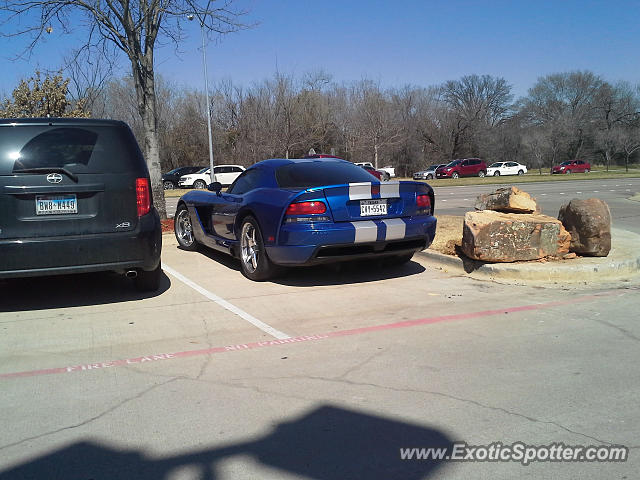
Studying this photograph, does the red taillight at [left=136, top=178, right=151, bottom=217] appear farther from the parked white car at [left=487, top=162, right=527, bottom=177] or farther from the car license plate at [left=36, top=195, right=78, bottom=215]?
the parked white car at [left=487, top=162, right=527, bottom=177]

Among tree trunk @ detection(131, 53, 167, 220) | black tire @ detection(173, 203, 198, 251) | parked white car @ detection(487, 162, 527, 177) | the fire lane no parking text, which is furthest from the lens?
parked white car @ detection(487, 162, 527, 177)

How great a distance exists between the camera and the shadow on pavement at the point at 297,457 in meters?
2.64

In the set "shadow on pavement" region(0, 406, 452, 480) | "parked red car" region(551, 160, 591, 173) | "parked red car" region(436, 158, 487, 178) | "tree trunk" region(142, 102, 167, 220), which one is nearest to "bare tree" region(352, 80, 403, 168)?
"parked red car" region(436, 158, 487, 178)

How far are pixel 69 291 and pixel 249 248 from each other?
2131mm

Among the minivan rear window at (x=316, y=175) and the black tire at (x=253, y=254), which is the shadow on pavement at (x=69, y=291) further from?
the minivan rear window at (x=316, y=175)

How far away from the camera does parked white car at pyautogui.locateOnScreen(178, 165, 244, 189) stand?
117 feet

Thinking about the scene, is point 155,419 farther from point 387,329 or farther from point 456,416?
point 387,329

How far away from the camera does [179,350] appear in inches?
174

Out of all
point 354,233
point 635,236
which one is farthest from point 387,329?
point 635,236

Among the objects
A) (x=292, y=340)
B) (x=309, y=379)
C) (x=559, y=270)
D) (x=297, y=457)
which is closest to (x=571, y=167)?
(x=559, y=270)

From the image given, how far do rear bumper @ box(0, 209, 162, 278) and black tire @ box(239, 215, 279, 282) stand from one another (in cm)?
125

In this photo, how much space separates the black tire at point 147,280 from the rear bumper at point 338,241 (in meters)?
1.26

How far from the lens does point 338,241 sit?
607 cm

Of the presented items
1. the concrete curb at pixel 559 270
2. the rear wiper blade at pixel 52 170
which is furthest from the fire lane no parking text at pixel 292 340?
the rear wiper blade at pixel 52 170
